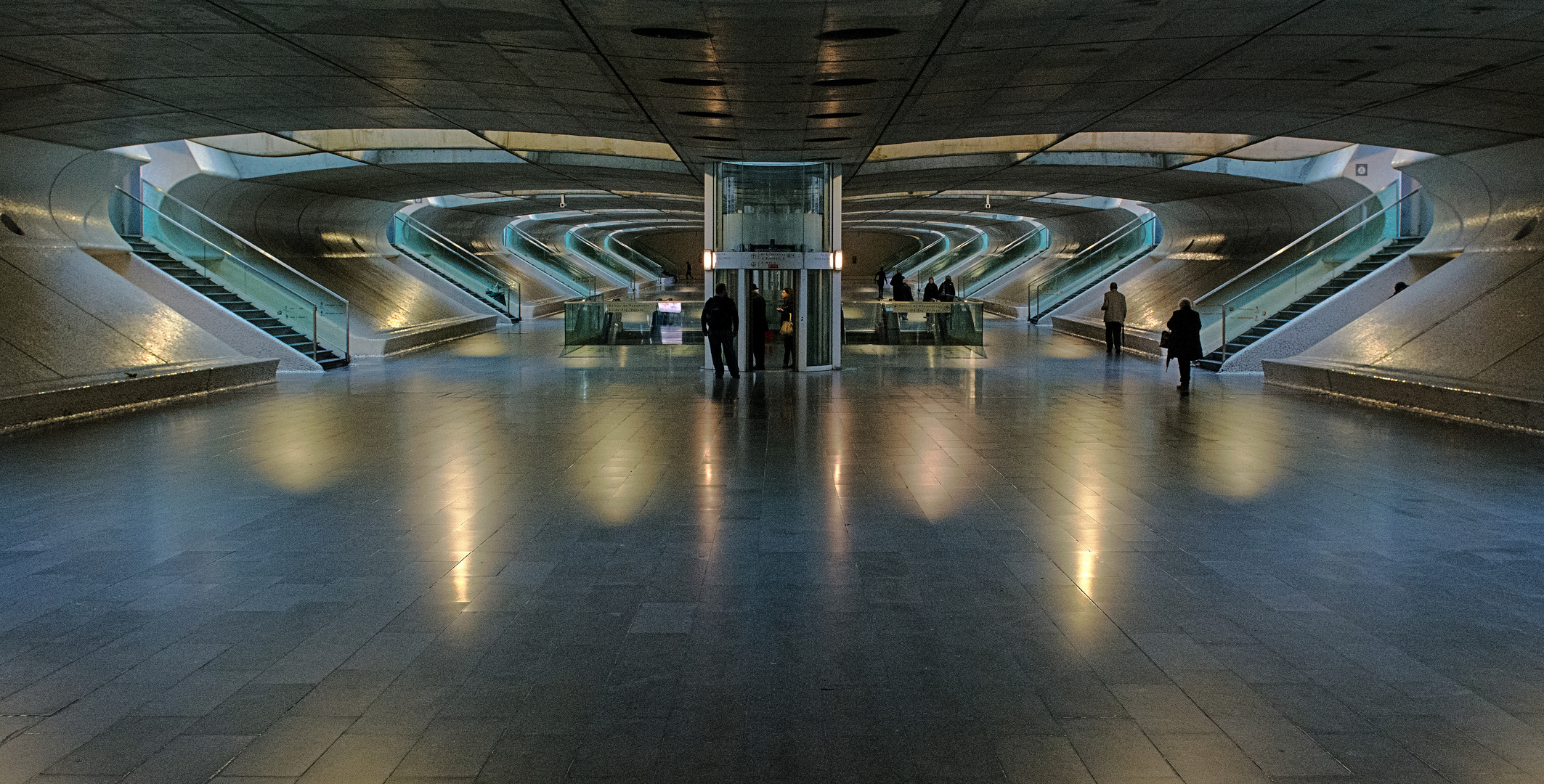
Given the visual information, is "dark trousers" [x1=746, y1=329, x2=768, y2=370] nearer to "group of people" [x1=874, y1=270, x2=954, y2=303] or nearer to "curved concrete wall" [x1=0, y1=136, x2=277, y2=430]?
"curved concrete wall" [x1=0, y1=136, x2=277, y2=430]

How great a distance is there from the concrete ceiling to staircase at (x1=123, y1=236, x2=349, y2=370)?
360 centimetres

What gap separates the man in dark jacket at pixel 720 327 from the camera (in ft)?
58.8

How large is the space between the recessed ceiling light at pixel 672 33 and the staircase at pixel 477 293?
25174mm

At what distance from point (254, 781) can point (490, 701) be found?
33.5 inches

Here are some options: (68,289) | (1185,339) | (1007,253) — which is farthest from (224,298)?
(1007,253)

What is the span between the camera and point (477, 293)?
114 ft

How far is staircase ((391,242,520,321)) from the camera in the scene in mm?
33812

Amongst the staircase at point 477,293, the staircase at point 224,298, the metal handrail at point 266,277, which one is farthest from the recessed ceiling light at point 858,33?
the staircase at point 477,293

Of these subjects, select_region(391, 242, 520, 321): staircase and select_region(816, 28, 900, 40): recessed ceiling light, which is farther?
select_region(391, 242, 520, 321): staircase

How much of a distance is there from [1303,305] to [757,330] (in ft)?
29.7

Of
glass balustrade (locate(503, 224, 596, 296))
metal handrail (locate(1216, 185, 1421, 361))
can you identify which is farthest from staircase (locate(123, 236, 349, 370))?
glass balustrade (locate(503, 224, 596, 296))

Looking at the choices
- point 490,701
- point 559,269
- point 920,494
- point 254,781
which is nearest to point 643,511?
point 920,494

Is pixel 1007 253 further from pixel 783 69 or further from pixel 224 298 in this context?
pixel 783 69

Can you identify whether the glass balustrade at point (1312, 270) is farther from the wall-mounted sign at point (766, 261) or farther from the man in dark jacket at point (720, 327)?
the man in dark jacket at point (720, 327)
